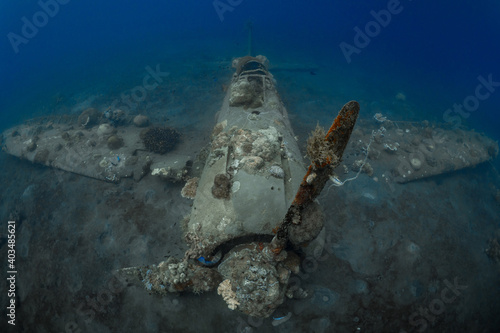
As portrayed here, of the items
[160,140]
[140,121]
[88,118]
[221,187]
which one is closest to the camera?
[221,187]

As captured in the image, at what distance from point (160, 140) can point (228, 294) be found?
9.05 metres

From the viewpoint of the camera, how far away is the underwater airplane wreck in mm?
4215

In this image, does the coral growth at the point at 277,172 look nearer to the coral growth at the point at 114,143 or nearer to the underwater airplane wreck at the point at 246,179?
the underwater airplane wreck at the point at 246,179

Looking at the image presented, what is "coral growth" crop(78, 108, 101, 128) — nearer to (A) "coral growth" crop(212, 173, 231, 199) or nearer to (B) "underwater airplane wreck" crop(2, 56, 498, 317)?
(B) "underwater airplane wreck" crop(2, 56, 498, 317)

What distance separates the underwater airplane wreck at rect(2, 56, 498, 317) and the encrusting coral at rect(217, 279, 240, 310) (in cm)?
2

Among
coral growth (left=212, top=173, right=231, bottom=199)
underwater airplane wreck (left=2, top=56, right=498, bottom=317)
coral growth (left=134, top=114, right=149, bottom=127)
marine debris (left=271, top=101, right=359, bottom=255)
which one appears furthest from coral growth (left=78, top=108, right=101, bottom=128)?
marine debris (left=271, top=101, right=359, bottom=255)

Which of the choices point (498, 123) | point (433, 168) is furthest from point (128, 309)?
point (498, 123)

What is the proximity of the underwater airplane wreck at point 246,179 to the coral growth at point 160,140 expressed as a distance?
53 mm

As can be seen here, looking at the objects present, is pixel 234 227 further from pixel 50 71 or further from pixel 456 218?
pixel 50 71

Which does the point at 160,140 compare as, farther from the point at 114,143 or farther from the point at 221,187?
the point at 221,187

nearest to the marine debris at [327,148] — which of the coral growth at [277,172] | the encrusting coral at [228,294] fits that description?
the coral growth at [277,172]

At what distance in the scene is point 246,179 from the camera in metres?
5.89

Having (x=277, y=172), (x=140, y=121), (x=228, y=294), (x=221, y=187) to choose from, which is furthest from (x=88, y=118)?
(x=228, y=294)

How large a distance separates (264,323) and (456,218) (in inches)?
391
